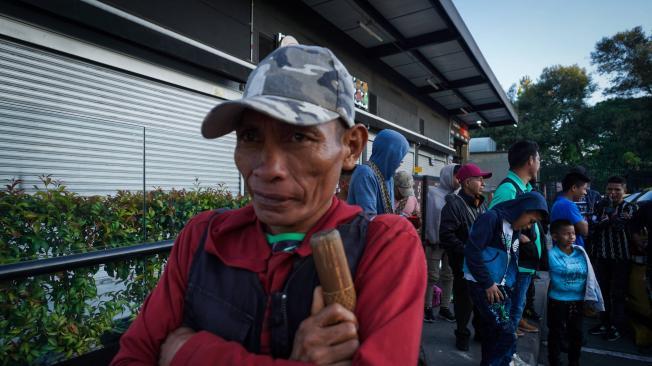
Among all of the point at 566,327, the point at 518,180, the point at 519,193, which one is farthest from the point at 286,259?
the point at 566,327

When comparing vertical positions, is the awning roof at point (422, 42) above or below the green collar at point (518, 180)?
above

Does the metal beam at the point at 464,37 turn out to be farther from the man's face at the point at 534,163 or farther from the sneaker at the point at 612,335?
the sneaker at the point at 612,335

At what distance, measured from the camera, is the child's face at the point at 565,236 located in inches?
139

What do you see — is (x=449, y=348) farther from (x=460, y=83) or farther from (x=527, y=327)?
(x=460, y=83)

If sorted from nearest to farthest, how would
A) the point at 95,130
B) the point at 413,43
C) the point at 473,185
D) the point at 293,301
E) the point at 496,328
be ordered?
the point at 293,301
the point at 95,130
the point at 496,328
the point at 473,185
the point at 413,43

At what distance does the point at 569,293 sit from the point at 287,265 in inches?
142

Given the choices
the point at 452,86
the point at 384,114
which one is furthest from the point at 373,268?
the point at 452,86

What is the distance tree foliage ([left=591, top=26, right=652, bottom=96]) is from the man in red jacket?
31607 mm

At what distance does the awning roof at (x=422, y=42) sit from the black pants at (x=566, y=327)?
645 centimetres

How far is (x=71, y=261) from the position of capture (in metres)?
1.84


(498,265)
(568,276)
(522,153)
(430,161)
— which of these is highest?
(430,161)

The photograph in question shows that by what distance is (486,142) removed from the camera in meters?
24.0

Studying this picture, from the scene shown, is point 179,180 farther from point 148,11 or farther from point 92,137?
point 148,11

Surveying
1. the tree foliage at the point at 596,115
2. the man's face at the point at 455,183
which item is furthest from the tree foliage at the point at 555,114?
the man's face at the point at 455,183
